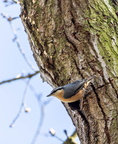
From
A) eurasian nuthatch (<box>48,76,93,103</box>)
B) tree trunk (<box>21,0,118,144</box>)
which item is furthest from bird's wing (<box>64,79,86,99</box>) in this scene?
tree trunk (<box>21,0,118,144</box>)

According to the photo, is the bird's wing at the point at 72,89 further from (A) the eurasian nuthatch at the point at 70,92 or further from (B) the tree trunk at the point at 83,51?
(B) the tree trunk at the point at 83,51

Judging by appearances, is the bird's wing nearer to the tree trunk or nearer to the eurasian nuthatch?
the eurasian nuthatch

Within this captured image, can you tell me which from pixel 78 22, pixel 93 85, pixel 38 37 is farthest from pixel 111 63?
pixel 38 37

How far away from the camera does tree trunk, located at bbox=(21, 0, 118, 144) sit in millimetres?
1342

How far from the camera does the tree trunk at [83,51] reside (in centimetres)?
134

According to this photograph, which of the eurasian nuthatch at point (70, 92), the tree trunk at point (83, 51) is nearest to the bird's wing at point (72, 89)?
the eurasian nuthatch at point (70, 92)

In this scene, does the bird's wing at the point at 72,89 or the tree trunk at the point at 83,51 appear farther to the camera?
the tree trunk at the point at 83,51

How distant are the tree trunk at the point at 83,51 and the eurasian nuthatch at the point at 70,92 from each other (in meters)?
0.08

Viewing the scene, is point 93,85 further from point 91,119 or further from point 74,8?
point 74,8

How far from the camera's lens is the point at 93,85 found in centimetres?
137

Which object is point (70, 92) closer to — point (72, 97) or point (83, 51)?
point (72, 97)

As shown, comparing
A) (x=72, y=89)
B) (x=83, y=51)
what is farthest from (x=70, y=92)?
(x=83, y=51)

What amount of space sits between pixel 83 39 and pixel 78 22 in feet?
0.37

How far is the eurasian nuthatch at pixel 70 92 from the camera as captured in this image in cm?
125
